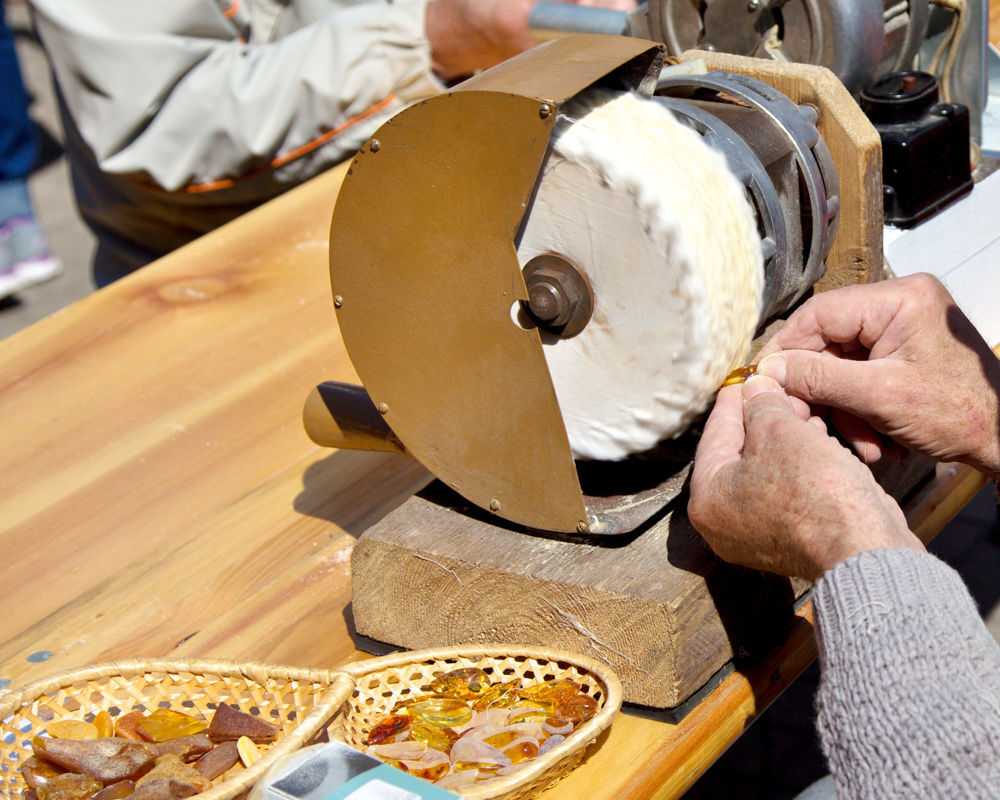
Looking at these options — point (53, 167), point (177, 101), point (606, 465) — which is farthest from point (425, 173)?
point (53, 167)

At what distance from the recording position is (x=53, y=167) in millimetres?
4773

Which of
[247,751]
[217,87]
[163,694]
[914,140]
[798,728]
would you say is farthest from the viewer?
[217,87]

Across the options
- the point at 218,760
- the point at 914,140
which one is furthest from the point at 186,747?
the point at 914,140

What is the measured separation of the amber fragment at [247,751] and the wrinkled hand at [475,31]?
154cm

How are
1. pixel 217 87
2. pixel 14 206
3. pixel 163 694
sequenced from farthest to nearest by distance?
pixel 14 206 → pixel 217 87 → pixel 163 694

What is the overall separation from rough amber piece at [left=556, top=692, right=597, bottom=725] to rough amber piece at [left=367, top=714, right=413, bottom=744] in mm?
115

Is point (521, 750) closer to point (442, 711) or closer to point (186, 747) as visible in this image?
point (442, 711)

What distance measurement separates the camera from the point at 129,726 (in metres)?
0.84

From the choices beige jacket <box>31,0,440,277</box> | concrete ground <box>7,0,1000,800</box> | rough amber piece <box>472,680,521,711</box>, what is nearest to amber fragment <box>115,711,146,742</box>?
rough amber piece <box>472,680,521,711</box>

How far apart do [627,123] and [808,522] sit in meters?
0.32

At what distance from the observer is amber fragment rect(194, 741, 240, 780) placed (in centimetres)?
78

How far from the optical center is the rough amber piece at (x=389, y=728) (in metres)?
0.83

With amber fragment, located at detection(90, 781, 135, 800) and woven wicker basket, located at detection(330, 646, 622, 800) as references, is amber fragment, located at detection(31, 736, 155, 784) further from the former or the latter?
woven wicker basket, located at detection(330, 646, 622, 800)

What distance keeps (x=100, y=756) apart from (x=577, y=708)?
1.13 feet
